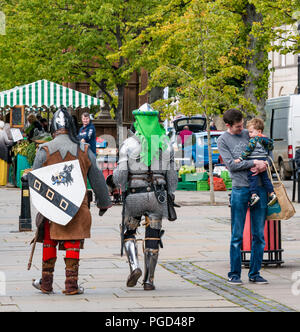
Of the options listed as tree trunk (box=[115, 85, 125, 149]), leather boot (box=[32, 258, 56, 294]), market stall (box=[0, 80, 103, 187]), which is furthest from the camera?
tree trunk (box=[115, 85, 125, 149])

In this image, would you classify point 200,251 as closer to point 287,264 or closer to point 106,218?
point 287,264

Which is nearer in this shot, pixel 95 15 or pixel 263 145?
pixel 263 145

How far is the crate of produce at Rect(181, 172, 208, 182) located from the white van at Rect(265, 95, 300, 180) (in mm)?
4893

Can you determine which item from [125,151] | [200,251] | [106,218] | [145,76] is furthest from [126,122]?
[125,151]

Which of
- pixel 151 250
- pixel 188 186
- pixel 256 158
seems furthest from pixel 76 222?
pixel 188 186

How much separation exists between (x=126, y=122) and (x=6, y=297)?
3110 centimetres

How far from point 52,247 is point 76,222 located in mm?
337

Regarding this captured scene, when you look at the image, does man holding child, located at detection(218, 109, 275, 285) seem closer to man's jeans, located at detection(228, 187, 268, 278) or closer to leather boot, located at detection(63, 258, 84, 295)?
man's jeans, located at detection(228, 187, 268, 278)

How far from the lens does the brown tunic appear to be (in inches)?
337

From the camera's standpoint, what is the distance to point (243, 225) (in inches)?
371

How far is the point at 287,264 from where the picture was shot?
10922 millimetres

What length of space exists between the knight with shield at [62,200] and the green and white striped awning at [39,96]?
1700 cm

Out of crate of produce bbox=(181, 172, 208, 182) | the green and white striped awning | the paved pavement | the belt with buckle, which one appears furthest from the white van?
the belt with buckle

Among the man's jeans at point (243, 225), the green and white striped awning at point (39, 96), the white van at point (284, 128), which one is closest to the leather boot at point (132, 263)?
the man's jeans at point (243, 225)
